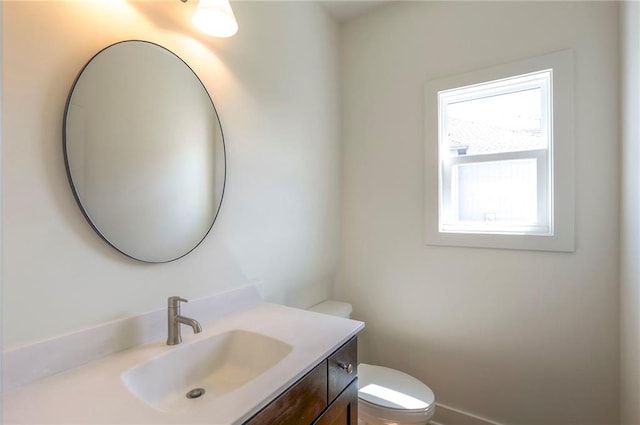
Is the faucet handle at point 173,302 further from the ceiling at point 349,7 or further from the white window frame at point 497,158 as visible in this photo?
the ceiling at point 349,7

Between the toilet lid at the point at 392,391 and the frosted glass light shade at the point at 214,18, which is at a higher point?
the frosted glass light shade at the point at 214,18

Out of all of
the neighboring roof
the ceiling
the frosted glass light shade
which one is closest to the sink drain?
the frosted glass light shade

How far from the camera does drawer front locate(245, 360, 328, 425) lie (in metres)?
0.70

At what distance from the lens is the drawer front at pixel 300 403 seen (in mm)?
700

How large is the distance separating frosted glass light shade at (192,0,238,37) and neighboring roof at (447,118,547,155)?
132 cm

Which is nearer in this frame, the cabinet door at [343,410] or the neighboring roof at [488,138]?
the cabinet door at [343,410]

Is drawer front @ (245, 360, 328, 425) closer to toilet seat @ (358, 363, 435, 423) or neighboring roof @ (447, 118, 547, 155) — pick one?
toilet seat @ (358, 363, 435, 423)

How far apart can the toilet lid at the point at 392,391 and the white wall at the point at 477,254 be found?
1.10 ft

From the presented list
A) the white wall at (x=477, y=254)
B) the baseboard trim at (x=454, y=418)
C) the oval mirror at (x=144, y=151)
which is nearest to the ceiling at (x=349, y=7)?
the white wall at (x=477, y=254)

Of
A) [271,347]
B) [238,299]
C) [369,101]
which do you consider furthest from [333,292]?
[369,101]

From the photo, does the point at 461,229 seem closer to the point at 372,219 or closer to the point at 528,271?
the point at 528,271

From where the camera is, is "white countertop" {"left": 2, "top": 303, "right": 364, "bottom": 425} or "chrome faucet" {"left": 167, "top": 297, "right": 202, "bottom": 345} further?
"chrome faucet" {"left": 167, "top": 297, "right": 202, "bottom": 345}

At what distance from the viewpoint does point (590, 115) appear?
1381 millimetres

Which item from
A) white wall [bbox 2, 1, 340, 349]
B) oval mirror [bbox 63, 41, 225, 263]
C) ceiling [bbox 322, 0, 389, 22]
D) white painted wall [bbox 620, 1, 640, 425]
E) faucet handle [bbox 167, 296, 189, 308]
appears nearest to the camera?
white wall [bbox 2, 1, 340, 349]
